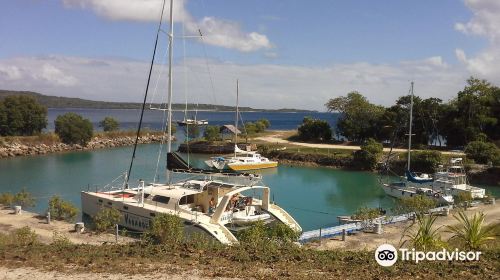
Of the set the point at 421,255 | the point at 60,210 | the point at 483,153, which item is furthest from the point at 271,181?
the point at 421,255

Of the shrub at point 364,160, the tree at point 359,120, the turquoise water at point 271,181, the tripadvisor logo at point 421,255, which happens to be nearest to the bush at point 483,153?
the turquoise water at point 271,181

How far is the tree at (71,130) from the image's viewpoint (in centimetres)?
7712

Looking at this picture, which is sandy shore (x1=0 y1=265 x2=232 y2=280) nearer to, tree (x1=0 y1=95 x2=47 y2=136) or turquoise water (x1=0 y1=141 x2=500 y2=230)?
turquoise water (x1=0 y1=141 x2=500 y2=230)

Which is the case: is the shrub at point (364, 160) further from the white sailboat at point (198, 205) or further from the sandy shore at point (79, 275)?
the sandy shore at point (79, 275)

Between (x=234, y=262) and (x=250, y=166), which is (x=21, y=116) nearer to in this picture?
(x=250, y=166)

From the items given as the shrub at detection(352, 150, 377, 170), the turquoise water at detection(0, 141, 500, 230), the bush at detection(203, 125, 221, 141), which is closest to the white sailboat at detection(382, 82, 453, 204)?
the turquoise water at detection(0, 141, 500, 230)

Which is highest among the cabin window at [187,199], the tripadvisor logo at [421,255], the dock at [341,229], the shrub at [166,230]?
the tripadvisor logo at [421,255]

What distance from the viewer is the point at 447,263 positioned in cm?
1230

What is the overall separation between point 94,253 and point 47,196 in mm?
25661

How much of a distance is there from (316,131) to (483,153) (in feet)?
100

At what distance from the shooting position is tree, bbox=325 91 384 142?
243 feet

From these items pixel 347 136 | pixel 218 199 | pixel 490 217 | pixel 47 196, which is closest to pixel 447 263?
pixel 218 199

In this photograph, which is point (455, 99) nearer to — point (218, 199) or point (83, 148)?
point (218, 199)

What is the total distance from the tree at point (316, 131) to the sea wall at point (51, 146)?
108 feet
